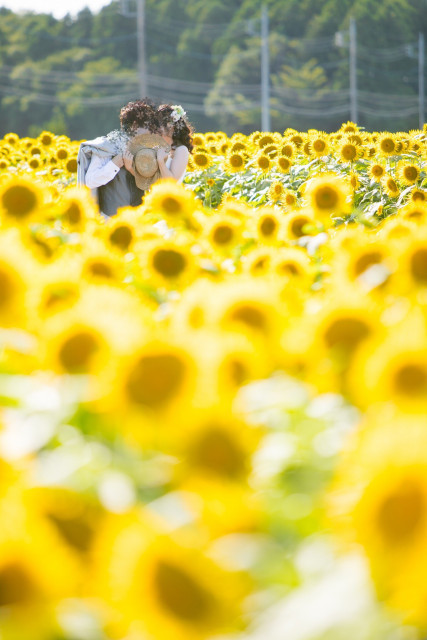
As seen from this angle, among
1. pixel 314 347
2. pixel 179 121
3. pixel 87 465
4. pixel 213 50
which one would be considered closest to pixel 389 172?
pixel 179 121

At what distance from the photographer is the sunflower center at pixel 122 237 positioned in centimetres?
215

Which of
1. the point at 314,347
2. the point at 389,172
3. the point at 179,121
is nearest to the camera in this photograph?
the point at 314,347

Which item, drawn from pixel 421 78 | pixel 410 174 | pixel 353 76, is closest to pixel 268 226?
pixel 410 174

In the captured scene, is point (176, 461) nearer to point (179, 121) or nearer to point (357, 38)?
point (179, 121)

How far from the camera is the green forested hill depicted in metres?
42.8

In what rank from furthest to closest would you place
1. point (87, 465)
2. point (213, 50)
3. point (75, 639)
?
point (213, 50) < point (87, 465) < point (75, 639)

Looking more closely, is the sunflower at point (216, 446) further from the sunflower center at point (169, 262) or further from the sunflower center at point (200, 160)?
the sunflower center at point (200, 160)

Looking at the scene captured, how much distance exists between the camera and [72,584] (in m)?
0.90

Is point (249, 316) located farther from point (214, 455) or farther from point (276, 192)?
point (276, 192)

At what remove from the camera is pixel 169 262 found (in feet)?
6.08

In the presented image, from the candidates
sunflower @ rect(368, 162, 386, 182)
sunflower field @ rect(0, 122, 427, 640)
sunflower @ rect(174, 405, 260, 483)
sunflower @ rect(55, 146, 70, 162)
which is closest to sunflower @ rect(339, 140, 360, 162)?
sunflower @ rect(368, 162, 386, 182)

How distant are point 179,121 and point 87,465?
220 inches

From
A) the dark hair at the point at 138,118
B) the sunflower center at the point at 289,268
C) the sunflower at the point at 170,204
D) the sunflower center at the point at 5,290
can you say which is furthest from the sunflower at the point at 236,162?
the sunflower center at the point at 5,290

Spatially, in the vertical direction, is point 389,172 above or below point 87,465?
above
